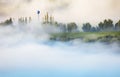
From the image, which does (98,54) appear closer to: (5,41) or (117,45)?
(117,45)

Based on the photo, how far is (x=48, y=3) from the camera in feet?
7.17

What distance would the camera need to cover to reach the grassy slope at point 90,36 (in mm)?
2123

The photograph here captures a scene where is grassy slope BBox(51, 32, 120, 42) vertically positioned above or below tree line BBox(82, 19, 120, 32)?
below

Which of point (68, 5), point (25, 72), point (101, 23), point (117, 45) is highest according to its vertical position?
point (68, 5)

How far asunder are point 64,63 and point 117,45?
0.40 m

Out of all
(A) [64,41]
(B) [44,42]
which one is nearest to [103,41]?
(A) [64,41]

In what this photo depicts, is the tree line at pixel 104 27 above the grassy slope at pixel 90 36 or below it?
above

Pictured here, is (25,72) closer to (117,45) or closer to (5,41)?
(5,41)

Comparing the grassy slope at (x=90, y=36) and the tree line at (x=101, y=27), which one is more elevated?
the tree line at (x=101, y=27)

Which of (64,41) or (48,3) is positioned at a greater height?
(48,3)

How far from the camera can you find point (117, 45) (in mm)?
2113

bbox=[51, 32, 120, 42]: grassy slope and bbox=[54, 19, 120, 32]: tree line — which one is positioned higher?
bbox=[54, 19, 120, 32]: tree line

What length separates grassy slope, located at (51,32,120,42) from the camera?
2.12 m

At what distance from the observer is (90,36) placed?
2143 mm
